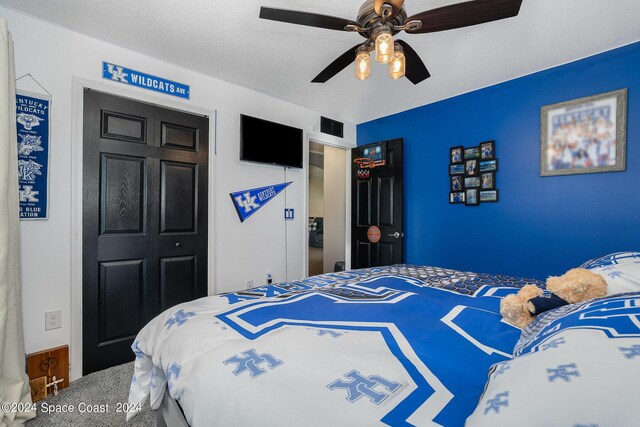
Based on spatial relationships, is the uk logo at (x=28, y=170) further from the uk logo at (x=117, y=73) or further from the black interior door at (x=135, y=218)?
the uk logo at (x=117, y=73)

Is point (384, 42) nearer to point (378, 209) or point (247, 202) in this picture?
point (247, 202)

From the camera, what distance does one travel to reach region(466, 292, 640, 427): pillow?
39 cm

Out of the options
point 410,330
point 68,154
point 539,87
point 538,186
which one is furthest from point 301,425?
point 539,87

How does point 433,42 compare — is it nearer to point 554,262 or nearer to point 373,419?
point 554,262

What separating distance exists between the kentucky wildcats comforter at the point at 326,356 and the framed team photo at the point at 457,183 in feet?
6.62

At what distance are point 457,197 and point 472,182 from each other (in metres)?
0.22

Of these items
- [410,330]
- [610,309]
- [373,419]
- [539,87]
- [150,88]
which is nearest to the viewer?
[373,419]

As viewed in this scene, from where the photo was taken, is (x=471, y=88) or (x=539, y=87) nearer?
(x=539, y=87)

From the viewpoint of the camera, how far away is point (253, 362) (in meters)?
0.77

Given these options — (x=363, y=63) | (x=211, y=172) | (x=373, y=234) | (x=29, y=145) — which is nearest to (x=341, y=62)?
(x=363, y=63)

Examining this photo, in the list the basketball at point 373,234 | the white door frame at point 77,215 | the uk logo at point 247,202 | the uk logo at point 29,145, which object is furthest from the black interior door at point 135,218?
the basketball at point 373,234

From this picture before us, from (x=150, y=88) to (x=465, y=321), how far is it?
286 cm

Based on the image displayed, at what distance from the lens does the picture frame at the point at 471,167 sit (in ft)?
10.1

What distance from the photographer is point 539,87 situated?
268 centimetres
